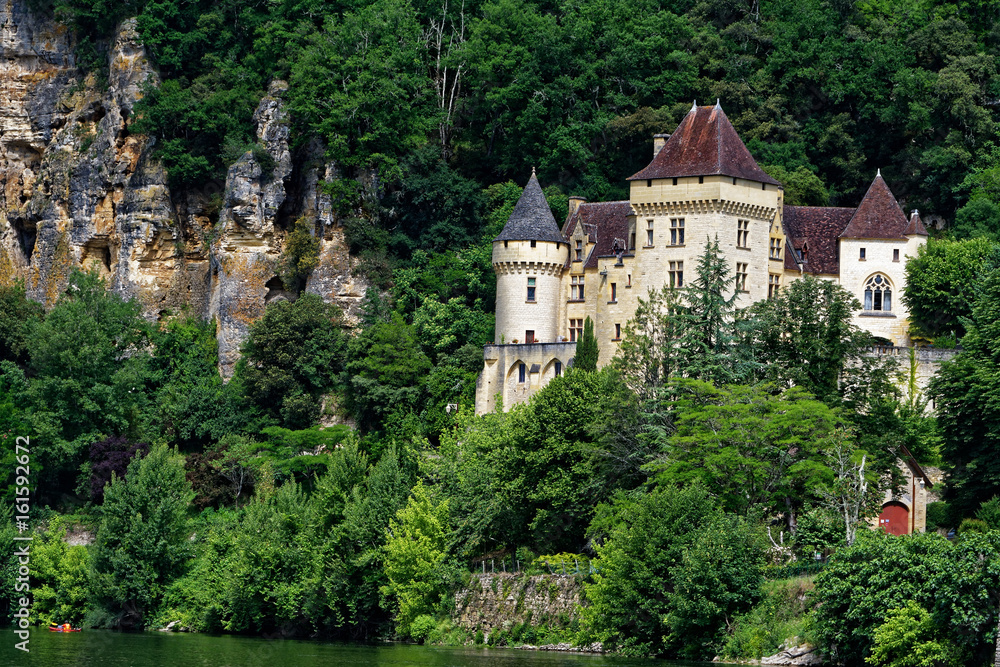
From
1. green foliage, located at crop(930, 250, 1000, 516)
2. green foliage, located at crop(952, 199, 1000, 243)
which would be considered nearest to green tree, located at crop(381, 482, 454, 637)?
green foliage, located at crop(930, 250, 1000, 516)

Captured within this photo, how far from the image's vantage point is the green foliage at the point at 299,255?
8660cm

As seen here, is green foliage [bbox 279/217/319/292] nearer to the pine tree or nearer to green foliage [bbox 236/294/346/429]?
green foliage [bbox 236/294/346/429]

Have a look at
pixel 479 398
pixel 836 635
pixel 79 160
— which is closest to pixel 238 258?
pixel 79 160

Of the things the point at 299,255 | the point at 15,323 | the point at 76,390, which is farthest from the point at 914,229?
the point at 15,323

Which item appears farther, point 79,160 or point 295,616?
point 79,160

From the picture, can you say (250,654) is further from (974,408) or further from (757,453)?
(974,408)

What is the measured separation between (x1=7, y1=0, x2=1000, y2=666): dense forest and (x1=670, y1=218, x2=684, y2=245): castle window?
9.90 feet

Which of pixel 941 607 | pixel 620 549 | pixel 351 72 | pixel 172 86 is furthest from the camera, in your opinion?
pixel 172 86

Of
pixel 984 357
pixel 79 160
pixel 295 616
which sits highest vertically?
pixel 79 160

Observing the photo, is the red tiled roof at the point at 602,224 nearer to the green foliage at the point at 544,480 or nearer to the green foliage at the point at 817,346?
the green foliage at the point at 817,346

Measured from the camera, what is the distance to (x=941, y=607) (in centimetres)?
4500

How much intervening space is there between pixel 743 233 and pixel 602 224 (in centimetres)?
764

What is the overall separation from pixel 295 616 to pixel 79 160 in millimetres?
40243

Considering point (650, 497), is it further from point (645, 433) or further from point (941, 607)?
point (941, 607)
